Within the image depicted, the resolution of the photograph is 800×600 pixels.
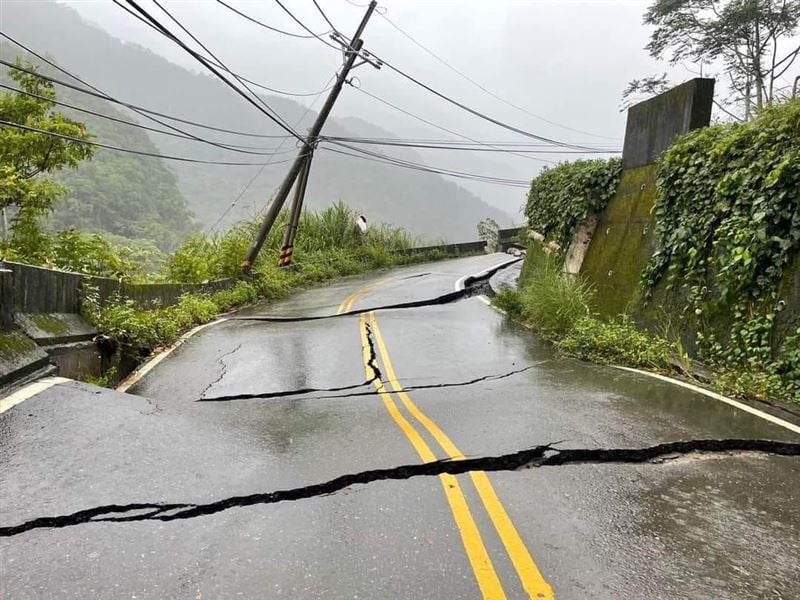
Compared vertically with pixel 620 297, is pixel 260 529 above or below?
below

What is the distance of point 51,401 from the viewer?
4.89 metres

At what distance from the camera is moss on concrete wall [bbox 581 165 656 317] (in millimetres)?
9438

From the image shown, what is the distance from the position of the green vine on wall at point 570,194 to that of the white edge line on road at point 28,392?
1004 centimetres

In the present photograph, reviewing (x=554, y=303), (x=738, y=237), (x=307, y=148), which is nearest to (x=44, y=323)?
(x=554, y=303)

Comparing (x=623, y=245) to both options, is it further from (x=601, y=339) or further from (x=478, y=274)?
(x=478, y=274)

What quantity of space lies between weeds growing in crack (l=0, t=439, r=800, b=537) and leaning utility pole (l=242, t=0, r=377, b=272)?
46.6 feet

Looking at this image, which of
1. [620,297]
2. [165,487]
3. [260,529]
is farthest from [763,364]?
[165,487]

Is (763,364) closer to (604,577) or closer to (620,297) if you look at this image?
(620,297)

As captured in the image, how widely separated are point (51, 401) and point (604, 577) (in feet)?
15.6

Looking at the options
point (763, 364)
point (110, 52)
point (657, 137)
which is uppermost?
point (110, 52)

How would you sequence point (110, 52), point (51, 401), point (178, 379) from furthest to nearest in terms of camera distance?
point (110, 52) → point (178, 379) → point (51, 401)

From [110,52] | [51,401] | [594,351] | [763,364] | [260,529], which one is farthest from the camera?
[110,52]

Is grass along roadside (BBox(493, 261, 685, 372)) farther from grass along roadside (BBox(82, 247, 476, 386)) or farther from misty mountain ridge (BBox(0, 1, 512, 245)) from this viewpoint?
misty mountain ridge (BBox(0, 1, 512, 245))

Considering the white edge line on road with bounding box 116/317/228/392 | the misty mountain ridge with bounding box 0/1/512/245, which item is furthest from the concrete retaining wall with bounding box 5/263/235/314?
the misty mountain ridge with bounding box 0/1/512/245
